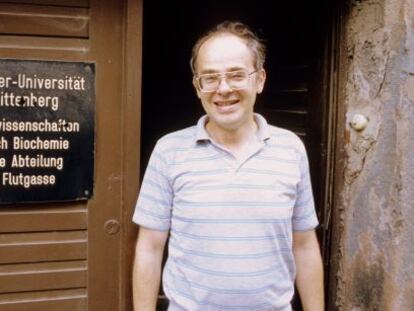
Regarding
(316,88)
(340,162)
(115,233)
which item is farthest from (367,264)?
(115,233)

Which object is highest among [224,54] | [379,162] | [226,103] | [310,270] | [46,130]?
[224,54]

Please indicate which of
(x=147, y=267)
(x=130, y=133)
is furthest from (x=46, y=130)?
(x=147, y=267)

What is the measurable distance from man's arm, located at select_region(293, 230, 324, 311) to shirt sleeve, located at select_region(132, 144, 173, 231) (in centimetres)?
55

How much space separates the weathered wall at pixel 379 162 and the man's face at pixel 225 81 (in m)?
0.62

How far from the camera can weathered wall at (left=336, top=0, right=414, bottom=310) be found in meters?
2.11

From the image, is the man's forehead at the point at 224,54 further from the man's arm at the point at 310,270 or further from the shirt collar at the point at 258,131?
the man's arm at the point at 310,270

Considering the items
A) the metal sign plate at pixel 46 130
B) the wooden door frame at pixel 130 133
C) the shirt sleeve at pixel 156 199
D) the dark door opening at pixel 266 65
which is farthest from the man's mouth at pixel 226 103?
the dark door opening at pixel 266 65

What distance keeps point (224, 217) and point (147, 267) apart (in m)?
0.39

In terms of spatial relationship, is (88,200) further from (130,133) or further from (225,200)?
(225,200)

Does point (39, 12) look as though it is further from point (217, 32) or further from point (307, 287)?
point (307, 287)

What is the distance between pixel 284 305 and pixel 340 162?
81cm

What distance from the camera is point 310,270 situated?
7.00 feet

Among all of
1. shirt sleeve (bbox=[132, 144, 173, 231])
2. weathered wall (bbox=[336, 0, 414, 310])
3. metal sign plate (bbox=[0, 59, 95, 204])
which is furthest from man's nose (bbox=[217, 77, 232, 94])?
weathered wall (bbox=[336, 0, 414, 310])

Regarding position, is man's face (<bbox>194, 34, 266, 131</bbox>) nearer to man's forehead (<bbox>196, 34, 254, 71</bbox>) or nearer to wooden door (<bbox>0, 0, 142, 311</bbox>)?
man's forehead (<bbox>196, 34, 254, 71</bbox>)
